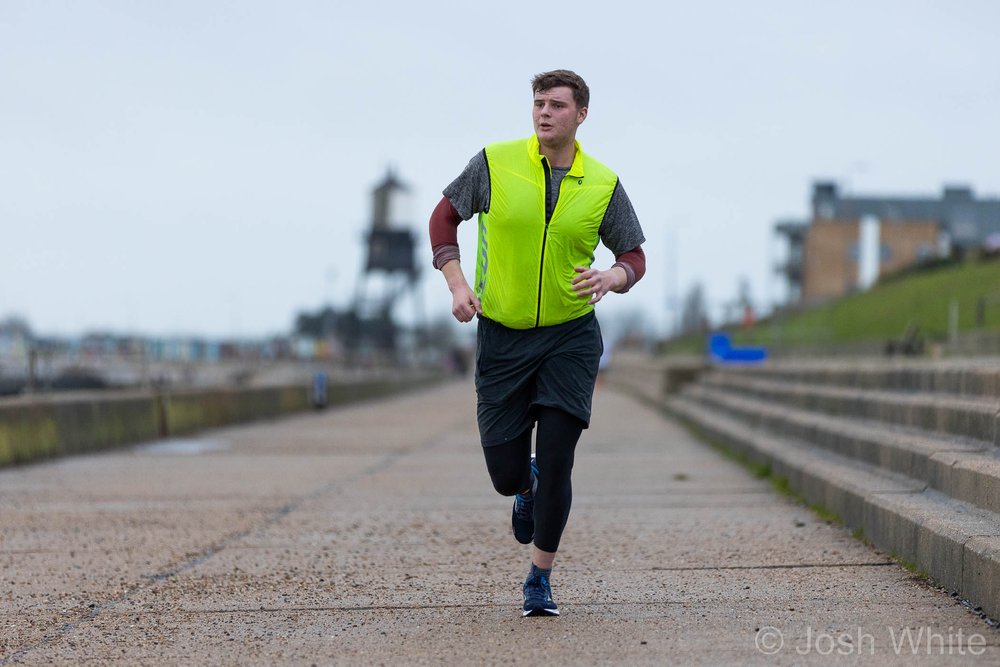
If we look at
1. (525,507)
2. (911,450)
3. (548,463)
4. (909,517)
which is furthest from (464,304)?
(911,450)

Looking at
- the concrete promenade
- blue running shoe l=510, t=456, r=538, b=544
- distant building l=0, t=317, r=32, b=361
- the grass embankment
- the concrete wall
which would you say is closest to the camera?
the concrete promenade

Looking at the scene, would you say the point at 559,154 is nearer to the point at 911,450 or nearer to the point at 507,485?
the point at 507,485

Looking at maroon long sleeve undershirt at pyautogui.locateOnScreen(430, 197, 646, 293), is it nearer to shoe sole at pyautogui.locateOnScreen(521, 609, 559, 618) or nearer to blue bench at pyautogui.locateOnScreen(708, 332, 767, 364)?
shoe sole at pyautogui.locateOnScreen(521, 609, 559, 618)

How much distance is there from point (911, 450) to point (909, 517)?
124cm

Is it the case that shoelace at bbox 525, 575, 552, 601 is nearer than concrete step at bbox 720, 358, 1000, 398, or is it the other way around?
shoelace at bbox 525, 575, 552, 601

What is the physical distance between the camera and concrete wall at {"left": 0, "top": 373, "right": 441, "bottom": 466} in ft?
42.1

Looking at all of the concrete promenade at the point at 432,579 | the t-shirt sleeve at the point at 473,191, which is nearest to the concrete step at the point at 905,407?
the concrete promenade at the point at 432,579

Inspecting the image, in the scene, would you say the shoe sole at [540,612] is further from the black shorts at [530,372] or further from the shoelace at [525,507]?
the black shorts at [530,372]

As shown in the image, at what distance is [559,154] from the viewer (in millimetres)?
5207

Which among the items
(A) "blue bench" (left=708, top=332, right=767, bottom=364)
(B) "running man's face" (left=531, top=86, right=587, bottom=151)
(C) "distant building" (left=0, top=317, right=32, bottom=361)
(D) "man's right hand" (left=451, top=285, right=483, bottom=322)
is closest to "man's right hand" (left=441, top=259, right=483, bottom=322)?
(D) "man's right hand" (left=451, top=285, right=483, bottom=322)

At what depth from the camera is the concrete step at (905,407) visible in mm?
6680

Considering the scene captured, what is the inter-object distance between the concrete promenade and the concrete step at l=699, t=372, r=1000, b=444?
2.69ft

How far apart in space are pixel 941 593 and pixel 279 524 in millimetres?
4264

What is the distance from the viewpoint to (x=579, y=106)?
5.18 m
